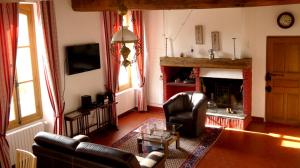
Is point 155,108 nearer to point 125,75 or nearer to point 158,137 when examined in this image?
point 125,75

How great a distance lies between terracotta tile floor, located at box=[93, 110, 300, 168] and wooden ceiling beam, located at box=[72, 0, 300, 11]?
2418 millimetres

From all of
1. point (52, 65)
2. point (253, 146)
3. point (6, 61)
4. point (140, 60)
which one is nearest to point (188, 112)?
point (253, 146)

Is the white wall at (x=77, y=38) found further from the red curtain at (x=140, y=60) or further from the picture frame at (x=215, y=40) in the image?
the picture frame at (x=215, y=40)

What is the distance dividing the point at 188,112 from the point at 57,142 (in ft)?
9.90

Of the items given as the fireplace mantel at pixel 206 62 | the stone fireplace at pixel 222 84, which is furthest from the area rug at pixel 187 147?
the fireplace mantel at pixel 206 62

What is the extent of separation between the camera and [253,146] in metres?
5.84

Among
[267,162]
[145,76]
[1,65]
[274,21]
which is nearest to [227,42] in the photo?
[274,21]

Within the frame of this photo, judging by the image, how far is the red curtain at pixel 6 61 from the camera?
4.69 meters

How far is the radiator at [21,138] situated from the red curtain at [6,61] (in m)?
0.31

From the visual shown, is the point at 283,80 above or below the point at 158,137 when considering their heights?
above

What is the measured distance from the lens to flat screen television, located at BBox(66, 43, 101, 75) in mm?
6027

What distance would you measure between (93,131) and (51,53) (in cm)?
198

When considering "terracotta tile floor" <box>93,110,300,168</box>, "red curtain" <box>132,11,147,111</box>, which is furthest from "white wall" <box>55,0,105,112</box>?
"red curtain" <box>132,11,147,111</box>

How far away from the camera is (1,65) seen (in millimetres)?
4680
